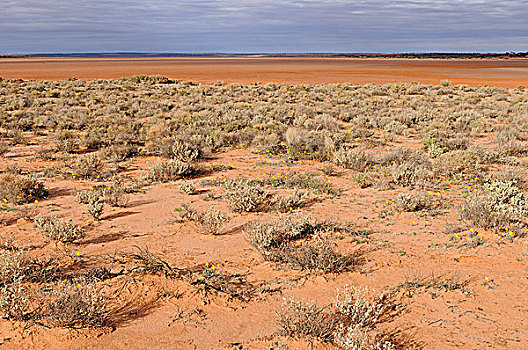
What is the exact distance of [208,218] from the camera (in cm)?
595

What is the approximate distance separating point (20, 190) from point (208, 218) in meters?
4.24

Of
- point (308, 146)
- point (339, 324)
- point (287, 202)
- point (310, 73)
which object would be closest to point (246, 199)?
point (287, 202)

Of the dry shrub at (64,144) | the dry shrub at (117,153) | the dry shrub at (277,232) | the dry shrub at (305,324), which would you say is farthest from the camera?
the dry shrub at (64,144)

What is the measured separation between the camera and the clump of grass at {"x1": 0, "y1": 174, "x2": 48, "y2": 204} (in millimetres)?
7180

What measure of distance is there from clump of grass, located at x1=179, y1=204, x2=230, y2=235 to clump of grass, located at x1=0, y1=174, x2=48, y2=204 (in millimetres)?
3230

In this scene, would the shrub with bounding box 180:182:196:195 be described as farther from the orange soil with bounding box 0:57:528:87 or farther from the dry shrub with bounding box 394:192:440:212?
the orange soil with bounding box 0:57:528:87

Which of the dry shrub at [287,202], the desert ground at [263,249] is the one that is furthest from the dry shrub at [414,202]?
the dry shrub at [287,202]

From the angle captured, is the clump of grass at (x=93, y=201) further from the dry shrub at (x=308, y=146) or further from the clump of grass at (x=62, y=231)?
the dry shrub at (x=308, y=146)

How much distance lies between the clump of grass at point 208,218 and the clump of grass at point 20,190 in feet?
10.6

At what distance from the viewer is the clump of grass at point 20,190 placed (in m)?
7.18

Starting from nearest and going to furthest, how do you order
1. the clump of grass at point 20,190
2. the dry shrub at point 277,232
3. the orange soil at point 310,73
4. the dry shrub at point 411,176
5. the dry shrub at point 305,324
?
the dry shrub at point 305,324
the dry shrub at point 277,232
the clump of grass at point 20,190
the dry shrub at point 411,176
the orange soil at point 310,73

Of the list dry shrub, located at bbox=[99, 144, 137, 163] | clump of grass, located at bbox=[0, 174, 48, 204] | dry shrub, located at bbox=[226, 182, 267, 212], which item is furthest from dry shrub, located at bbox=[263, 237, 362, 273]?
dry shrub, located at bbox=[99, 144, 137, 163]

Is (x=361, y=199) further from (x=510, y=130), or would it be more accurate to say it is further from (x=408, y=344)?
(x=510, y=130)

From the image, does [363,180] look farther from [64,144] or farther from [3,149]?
[3,149]
